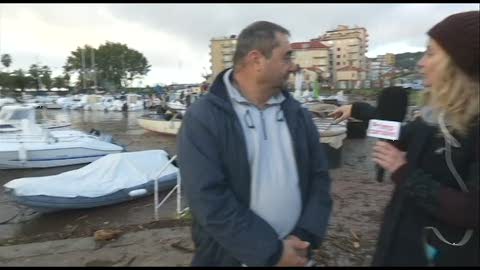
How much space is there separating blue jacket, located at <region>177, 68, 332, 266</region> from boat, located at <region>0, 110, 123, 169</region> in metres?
15.6

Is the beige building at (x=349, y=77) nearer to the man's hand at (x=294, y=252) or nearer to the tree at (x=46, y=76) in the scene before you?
the tree at (x=46, y=76)

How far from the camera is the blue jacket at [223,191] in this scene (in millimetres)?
1924

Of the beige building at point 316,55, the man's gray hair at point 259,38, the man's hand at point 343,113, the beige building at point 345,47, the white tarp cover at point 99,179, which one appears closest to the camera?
the man's gray hair at point 259,38

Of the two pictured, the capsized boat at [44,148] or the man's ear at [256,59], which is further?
the capsized boat at [44,148]

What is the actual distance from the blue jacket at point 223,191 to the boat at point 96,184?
639cm

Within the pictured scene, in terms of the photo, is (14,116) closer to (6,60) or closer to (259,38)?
(259,38)

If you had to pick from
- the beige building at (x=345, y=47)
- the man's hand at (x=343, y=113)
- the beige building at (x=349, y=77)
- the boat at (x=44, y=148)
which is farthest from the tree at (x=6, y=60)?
the man's hand at (x=343, y=113)

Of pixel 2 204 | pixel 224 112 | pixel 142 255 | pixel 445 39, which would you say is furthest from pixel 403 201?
pixel 2 204

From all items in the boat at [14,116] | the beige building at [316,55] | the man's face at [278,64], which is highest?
the beige building at [316,55]

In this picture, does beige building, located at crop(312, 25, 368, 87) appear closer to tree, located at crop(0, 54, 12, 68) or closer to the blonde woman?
tree, located at crop(0, 54, 12, 68)

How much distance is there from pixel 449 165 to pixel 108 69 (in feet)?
327

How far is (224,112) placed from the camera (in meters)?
2.05

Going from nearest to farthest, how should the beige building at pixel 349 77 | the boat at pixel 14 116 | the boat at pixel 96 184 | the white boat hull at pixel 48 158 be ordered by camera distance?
the boat at pixel 96 184
the white boat hull at pixel 48 158
the boat at pixel 14 116
the beige building at pixel 349 77

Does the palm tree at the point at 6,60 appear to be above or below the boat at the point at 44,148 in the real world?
above
